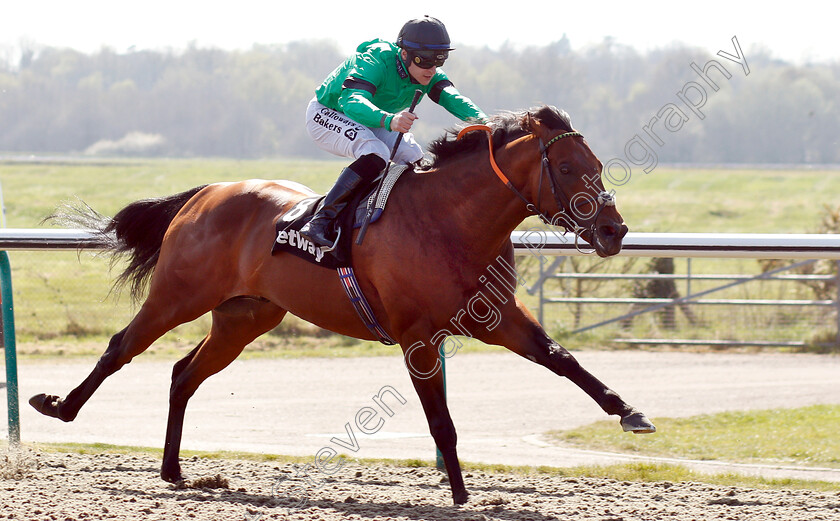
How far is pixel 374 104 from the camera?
4.52 metres

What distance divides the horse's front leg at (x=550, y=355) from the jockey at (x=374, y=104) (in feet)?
2.82

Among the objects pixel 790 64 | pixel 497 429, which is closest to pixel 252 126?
pixel 790 64

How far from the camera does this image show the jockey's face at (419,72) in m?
4.45

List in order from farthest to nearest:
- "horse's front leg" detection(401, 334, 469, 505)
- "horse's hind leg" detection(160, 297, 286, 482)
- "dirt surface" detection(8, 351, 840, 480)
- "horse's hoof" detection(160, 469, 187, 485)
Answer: "dirt surface" detection(8, 351, 840, 480) < "horse's hind leg" detection(160, 297, 286, 482) < "horse's hoof" detection(160, 469, 187, 485) < "horse's front leg" detection(401, 334, 469, 505)

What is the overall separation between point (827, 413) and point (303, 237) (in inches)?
169

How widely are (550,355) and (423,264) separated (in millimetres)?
663

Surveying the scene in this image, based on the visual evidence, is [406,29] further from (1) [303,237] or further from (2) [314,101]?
(1) [303,237]

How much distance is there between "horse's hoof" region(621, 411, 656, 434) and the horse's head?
667 millimetres

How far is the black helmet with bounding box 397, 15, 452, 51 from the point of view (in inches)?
171

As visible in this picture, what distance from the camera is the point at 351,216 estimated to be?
14.5ft

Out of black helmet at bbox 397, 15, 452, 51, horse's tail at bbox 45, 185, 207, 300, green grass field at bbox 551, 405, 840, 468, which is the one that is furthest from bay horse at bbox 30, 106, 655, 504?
green grass field at bbox 551, 405, 840, 468
